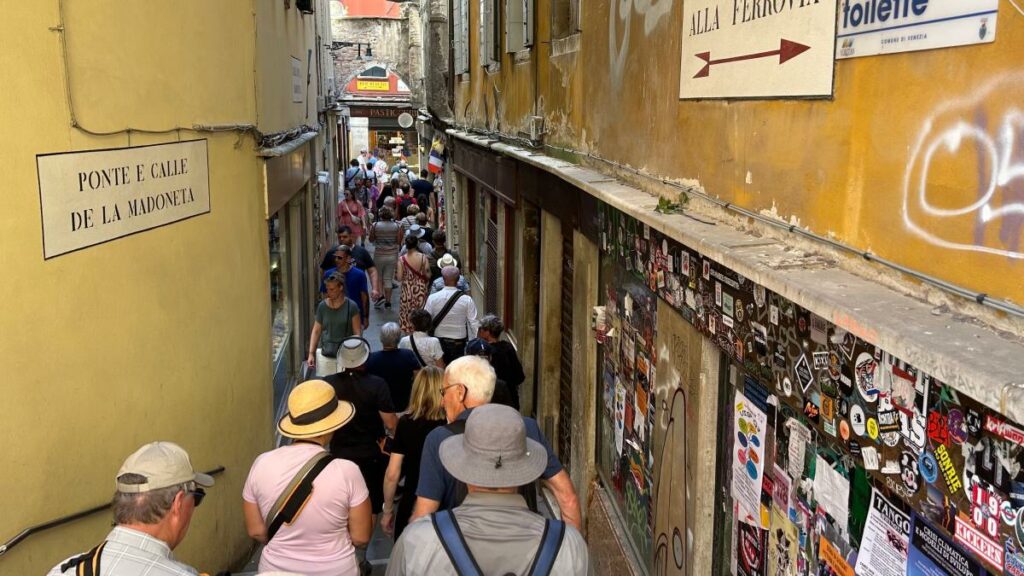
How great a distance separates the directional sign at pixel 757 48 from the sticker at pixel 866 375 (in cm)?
88

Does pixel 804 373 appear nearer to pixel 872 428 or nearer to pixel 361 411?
pixel 872 428

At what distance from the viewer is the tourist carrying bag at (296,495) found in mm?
4008

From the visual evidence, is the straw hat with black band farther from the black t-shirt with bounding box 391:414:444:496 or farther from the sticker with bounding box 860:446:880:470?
the sticker with bounding box 860:446:880:470

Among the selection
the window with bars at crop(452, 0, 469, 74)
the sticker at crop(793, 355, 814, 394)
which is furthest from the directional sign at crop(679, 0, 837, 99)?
the window with bars at crop(452, 0, 469, 74)

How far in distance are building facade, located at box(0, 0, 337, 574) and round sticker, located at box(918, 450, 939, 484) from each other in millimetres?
3150

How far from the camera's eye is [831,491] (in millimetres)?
3098

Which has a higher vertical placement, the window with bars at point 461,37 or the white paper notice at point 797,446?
the window with bars at point 461,37

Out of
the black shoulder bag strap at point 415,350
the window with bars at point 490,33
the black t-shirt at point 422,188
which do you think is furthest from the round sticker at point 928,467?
the black t-shirt at point 422,188

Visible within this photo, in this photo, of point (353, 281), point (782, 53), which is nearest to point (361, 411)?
point (782, 53)

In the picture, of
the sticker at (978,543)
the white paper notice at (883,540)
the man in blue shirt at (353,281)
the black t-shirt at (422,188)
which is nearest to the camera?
the sticker at (978,543)

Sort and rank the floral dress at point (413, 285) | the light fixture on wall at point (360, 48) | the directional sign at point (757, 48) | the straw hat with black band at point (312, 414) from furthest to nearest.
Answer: the light fixture on wall at point (360, 48)
the floral dress at point (413, 285)
the straw hat with black band at point (312, 414)
the directional sign at point (757, 48)

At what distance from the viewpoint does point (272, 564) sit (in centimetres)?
418

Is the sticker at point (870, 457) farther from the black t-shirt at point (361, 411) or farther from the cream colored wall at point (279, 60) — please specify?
the cream colored wall at point (279, 60)

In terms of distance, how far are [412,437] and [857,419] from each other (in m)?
2.66
